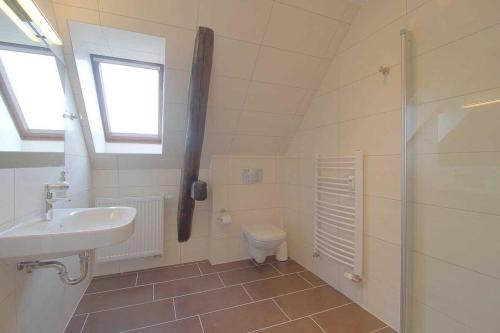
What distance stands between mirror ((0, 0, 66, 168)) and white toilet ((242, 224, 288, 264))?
176 cm

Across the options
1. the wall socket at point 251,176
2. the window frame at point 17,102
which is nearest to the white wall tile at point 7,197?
the window frame at point 17,102

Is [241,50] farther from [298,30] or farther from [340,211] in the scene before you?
[340,211]

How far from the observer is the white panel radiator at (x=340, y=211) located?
6.07 feet

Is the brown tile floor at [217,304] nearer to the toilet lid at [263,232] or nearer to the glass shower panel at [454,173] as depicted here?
the toilet lid at [263,232]

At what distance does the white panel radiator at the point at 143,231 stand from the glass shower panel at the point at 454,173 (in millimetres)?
2213

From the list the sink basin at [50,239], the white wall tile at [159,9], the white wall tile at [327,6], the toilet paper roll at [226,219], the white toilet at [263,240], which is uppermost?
the white wall tile at [327,6]

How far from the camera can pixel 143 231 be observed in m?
2.43

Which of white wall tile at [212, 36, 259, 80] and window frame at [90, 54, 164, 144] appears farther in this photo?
window frame at [90, 54, 164, 144]

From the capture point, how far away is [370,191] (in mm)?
1793

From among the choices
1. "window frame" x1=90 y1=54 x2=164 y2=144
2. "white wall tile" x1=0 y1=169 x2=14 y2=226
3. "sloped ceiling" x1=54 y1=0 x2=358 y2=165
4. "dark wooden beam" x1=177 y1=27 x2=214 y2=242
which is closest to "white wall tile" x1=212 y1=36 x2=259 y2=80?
"sloped ceiling" x1=54 y1=0 x2=358 y2=165

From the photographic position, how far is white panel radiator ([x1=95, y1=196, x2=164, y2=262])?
2.34 meters

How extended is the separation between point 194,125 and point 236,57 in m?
0.66

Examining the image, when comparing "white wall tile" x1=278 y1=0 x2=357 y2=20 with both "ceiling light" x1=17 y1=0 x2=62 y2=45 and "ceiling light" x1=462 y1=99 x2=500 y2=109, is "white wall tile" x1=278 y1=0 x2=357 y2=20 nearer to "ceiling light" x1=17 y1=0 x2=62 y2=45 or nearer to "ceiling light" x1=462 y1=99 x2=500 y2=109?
"ceiling light" x1=462 y1=99 x2=500 y2=109

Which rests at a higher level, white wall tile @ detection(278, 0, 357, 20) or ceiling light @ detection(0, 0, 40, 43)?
white wall tile @ detection(278, 0, 357, 20)
